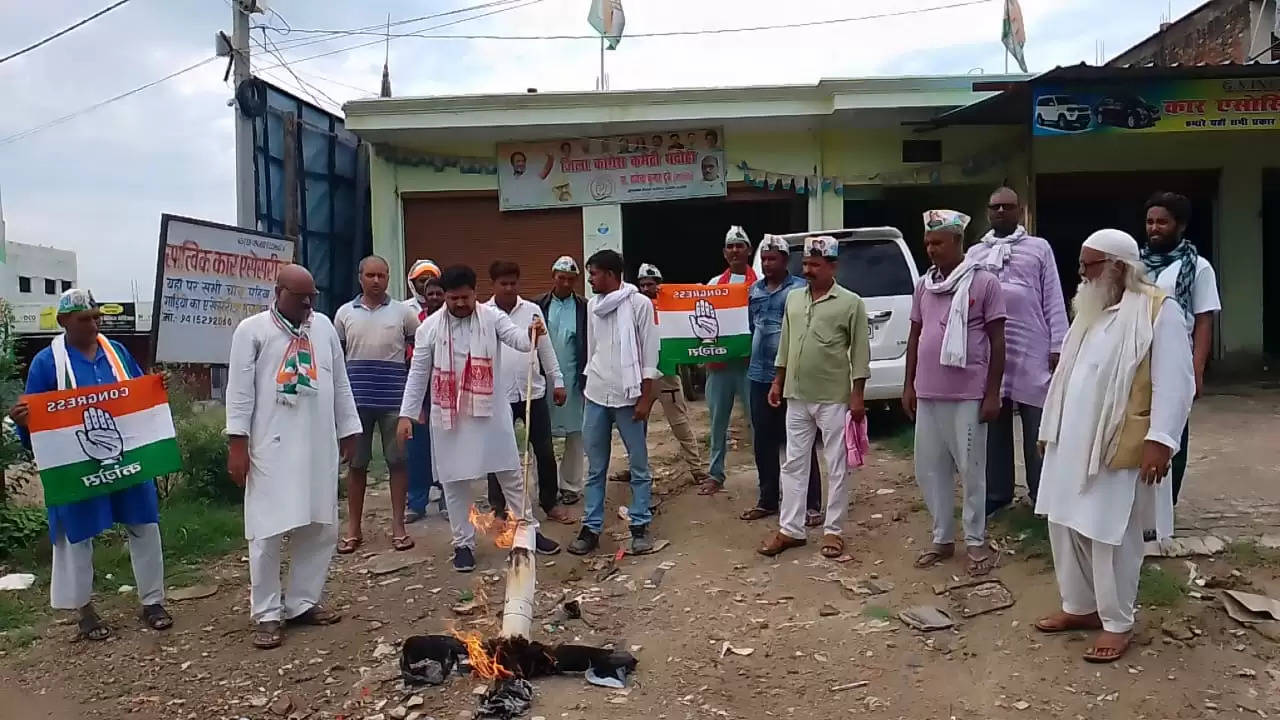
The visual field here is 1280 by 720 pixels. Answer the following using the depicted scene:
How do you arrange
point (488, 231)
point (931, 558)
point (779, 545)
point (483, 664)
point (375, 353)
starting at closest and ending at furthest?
1. point (483, 664)
2. point (931, 558)
3. point (779, 545)
4. point (375, 353)
5. point (488, 231)

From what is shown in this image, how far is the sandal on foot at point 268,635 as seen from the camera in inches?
183

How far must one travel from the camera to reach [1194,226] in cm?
1260

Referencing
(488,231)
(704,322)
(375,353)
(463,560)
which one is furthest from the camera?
(488,231)

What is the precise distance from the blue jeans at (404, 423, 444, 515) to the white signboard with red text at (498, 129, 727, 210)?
6410 millimetres

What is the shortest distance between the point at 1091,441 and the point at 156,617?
4716 millimetres

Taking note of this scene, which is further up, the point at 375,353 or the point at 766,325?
the point at 766,325

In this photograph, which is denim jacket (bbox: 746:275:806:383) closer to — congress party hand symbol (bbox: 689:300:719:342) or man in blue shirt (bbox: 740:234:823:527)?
man in blue shirt (bbox: 740:234:823:527)

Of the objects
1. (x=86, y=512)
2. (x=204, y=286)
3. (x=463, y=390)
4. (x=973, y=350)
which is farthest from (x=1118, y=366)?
(x=204, y=286)

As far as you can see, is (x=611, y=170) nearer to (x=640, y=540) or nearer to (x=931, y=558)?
(x=640, y=540)

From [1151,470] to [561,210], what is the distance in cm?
962

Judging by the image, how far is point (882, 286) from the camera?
311 inches

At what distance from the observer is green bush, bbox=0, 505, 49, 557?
6414 millimetres

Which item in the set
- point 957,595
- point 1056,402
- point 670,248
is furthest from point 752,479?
point 670,248

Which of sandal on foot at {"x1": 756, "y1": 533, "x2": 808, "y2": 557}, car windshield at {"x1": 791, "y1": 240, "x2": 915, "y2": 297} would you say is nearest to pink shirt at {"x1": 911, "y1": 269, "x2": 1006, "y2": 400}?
sandal on foot at {"x1": 756, "y1": 533, "x2": 808, "y2": 557}
